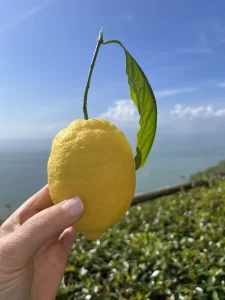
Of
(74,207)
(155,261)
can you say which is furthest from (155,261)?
(74,207)

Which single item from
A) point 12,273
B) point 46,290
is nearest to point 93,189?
point 12,273

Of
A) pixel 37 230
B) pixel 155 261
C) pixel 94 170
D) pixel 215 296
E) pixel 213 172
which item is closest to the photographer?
pixel 94 170

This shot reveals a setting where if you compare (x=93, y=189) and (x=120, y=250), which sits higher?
(x=93, y=189)

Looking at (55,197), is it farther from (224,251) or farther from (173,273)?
(224,251)

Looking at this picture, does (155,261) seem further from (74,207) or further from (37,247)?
(74,207)

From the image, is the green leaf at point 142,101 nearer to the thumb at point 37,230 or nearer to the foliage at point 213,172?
the thumb at point 37,230

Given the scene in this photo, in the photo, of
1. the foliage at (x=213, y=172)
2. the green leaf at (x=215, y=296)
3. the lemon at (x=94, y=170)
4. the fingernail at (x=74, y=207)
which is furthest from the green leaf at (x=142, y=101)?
the foliage at (x=213, y=172)
